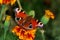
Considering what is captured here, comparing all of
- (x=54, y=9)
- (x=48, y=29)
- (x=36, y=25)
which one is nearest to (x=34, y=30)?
(x=36, y=25)

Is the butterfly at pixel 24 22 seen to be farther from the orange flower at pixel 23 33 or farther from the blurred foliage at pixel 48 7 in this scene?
the blurred foliage at pixel 48 7

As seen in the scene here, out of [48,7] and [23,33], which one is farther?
[48,7]

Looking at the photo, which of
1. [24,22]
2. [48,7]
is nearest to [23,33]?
[24,22]

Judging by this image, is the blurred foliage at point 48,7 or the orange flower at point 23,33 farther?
the blurred foliage at point 48,7

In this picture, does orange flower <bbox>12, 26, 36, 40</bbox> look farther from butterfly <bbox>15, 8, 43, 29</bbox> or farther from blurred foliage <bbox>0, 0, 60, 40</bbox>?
blurred foliage <bbox>0, 0, 60, 40</bbox>

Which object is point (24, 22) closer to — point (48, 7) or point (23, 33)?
point (23, 33)

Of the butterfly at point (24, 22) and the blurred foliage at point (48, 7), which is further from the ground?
the butterfly at point (24, 22)

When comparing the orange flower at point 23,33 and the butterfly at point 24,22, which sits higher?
the butterfly at point 24,22

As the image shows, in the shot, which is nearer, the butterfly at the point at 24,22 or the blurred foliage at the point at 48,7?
the butterfly at the point at 24,22

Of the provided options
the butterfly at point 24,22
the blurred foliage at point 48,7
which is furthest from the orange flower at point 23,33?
the blurred foliage at point 48,7

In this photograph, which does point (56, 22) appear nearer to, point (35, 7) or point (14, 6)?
point (35, 7)

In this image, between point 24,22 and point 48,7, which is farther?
point 48,7
